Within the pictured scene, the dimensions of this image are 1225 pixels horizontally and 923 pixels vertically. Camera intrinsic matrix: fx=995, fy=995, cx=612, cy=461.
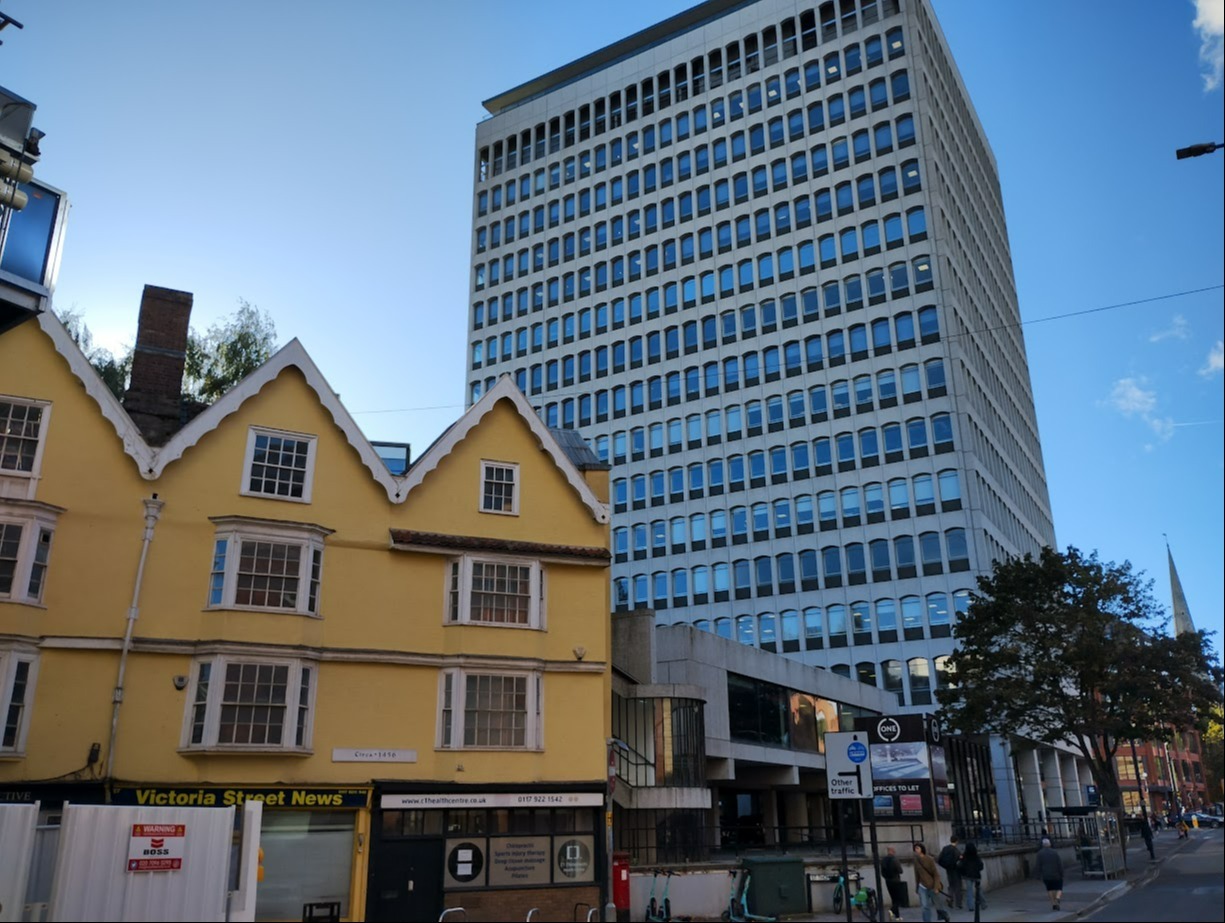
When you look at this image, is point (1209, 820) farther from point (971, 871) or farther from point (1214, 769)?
point (971, 871)

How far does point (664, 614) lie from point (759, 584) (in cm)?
850

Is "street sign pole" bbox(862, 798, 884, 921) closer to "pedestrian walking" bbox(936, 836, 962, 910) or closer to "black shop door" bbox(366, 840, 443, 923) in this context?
"pedestrian walking" bbox(936, 836, 962, 910)

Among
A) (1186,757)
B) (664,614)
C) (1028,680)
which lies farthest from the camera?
(664,614)

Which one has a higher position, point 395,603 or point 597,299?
point 597,299

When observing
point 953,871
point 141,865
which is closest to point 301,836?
point 141,865

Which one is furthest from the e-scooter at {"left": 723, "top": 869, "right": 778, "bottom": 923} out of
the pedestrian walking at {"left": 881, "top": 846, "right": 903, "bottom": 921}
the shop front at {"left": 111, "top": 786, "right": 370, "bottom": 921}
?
the shop front at {"left": 111, "top": 786, "right": 370, "bottom": 921}

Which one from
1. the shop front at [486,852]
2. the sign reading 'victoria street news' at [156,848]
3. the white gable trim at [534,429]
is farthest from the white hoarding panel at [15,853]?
the white gable trim at [534,429]

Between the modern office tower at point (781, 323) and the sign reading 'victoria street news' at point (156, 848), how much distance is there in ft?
186

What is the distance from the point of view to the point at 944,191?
77.0 m

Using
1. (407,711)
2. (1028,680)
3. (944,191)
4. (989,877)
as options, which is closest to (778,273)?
(944,191)

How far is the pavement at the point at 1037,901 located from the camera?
2386 cm

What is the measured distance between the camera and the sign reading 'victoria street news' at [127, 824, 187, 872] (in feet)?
55.2

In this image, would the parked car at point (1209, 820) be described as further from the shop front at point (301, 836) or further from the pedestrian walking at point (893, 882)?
the shop front at point (301, 836)

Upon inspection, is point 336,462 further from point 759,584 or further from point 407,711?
point 759,584
